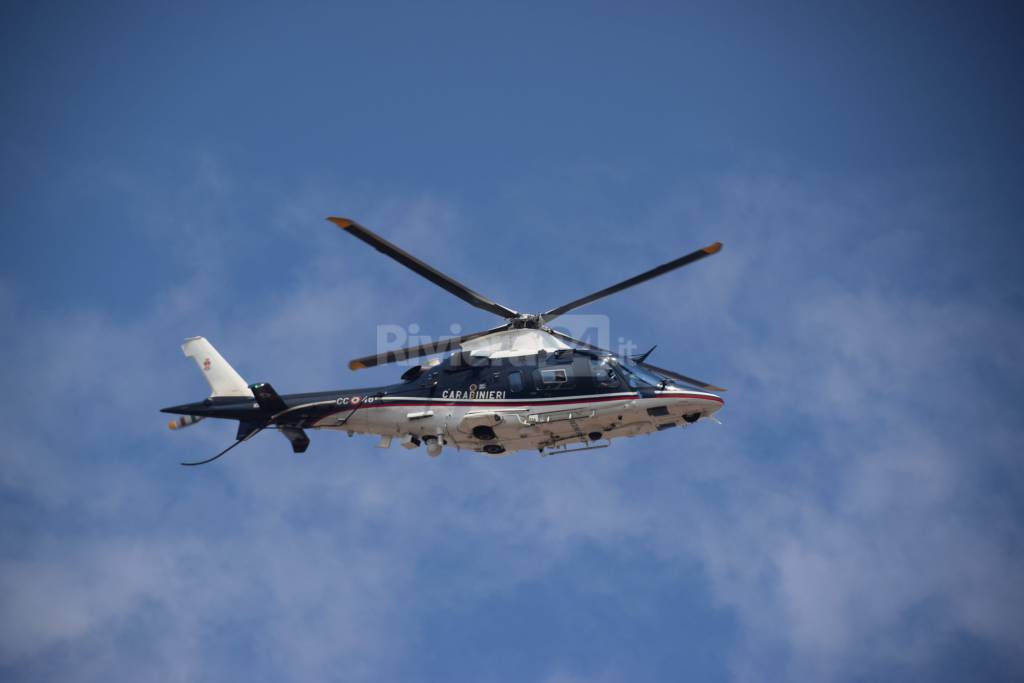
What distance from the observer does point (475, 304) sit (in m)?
35.0

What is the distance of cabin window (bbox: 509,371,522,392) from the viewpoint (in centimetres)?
3353

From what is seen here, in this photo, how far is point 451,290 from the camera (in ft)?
112

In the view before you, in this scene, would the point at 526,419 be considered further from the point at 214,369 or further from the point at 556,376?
the point at 214,369

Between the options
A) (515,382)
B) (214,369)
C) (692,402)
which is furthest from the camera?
(214,369)

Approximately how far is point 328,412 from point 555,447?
8.80 metres

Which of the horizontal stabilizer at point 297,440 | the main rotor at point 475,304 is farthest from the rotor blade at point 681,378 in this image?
the horizontal stabilizer at point 297,440

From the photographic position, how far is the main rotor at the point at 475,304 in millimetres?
31859

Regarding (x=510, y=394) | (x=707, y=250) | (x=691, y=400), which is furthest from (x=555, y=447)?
(x=707, y=250)

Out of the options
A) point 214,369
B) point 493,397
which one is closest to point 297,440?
point 214,369

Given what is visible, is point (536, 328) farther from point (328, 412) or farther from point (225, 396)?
point (225, 396)

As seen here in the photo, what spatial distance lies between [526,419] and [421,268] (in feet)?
20.6

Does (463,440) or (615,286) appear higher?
(615,286)

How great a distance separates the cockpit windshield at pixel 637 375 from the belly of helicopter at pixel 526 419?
51cm

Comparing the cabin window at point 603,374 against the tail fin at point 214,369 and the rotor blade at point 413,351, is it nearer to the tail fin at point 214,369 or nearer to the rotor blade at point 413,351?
the rotor blade at point 413,351
